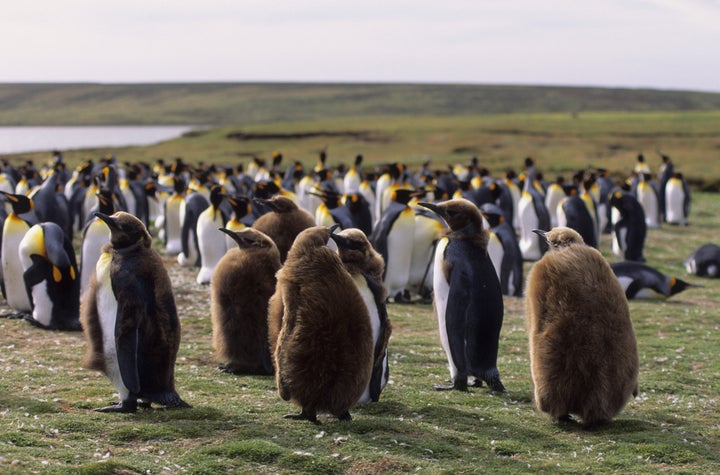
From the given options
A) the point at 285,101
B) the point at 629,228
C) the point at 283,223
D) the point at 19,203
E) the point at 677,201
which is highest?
the point at 285,101

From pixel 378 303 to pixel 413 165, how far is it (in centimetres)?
3325

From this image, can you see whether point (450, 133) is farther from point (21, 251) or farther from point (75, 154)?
point (21, 251)

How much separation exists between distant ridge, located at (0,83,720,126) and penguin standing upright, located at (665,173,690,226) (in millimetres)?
96380

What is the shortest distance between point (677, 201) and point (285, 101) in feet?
391

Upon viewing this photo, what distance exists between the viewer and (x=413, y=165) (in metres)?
38.7

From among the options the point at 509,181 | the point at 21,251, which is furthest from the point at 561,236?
the point at 509,181

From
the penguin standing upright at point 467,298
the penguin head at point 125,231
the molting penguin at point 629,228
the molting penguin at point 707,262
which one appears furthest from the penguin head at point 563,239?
the molting penguin at point 629,228

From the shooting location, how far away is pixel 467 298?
21.9ft

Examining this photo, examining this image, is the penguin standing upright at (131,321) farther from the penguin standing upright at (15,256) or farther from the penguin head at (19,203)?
the penguin head at (19,203)

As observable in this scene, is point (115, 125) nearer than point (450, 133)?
No

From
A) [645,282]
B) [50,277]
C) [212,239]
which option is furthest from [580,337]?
[212,239]

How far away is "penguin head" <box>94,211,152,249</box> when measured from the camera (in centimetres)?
571

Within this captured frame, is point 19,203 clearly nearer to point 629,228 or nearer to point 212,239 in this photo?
point 212,239

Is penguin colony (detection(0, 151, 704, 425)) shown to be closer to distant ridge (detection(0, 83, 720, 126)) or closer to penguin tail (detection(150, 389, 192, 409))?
penguin tail (detection(150, 389, 192, 409))
